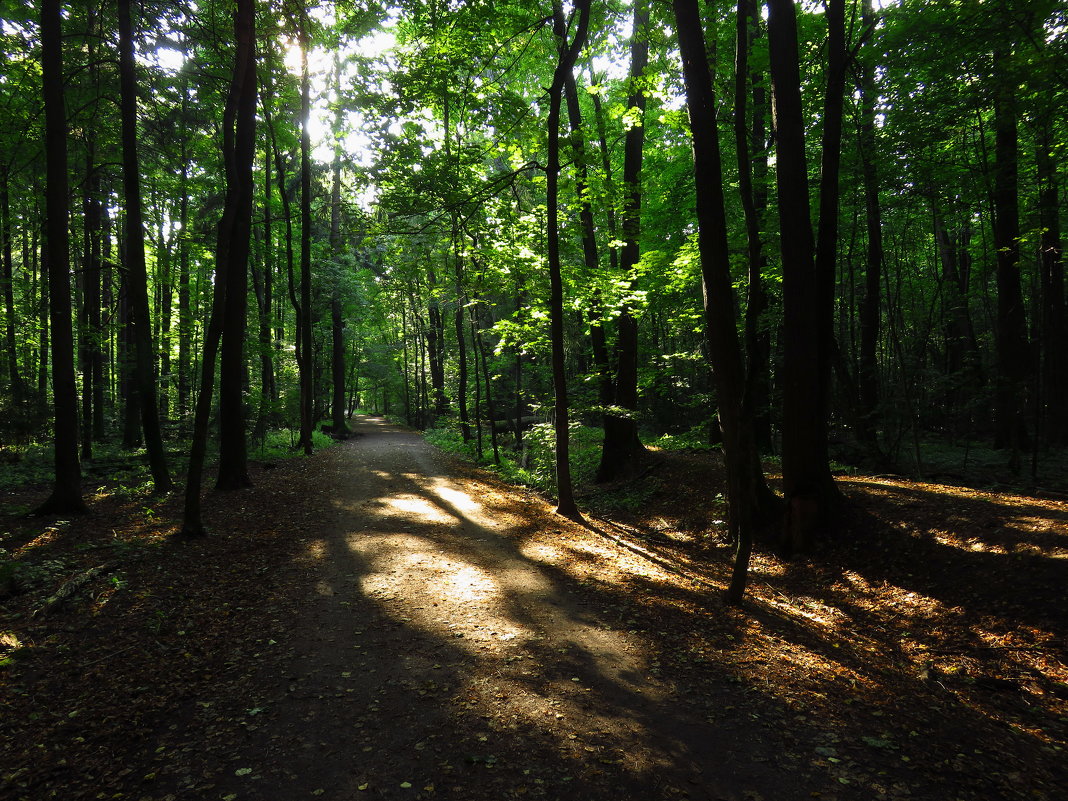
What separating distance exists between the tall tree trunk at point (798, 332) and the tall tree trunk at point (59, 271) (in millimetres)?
12061

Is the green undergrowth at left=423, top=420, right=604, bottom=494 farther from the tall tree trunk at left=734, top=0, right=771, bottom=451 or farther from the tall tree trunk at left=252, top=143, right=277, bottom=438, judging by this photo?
the tall tree trunk at left=252, top=143, right=277, bottom=438

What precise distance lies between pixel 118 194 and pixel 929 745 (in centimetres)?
2181

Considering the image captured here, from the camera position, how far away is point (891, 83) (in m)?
10.6

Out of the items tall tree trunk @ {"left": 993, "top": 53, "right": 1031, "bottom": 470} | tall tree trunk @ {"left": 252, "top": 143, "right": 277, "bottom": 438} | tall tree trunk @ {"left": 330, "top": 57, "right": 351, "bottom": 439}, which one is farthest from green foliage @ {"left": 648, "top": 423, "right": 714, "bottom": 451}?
tall tree trunk @ {"left": 330, "top": 57, "right": 351, "bottom": 439}

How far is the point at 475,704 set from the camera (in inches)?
158

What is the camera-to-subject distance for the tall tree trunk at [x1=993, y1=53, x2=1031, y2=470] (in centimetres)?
1059

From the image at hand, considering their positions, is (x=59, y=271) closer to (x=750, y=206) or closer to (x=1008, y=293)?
(x=750, y=206)

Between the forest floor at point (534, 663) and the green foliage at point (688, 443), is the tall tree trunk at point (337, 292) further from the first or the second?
the forest floor at point (534, 663)

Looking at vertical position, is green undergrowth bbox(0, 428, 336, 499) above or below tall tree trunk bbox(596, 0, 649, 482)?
below

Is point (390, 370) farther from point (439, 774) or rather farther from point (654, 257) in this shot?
point (439, 774)

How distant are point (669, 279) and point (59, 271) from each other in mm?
13391

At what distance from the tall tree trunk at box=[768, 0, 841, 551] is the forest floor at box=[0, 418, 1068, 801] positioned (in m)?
0.62

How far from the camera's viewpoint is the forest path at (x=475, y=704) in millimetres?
3242

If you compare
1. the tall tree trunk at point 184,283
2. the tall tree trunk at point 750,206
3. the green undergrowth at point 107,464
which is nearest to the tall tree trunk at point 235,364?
the green undergrowth at point 107,464
